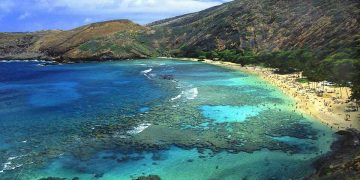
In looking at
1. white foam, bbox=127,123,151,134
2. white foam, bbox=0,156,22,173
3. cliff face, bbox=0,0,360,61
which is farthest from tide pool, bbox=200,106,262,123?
cliff face, bbox=0,0,360,61

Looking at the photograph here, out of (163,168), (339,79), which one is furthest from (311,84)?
(163,168)

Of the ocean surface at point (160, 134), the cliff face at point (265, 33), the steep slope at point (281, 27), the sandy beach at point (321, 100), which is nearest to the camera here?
the ocean surface at point (160, 134)

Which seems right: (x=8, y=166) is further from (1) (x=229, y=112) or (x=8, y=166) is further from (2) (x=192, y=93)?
(2) (x=192, y=93)

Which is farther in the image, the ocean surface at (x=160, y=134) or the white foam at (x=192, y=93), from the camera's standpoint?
the white foam at (x=192, y=93)

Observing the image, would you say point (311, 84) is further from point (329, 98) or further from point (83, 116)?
point (83, 116)

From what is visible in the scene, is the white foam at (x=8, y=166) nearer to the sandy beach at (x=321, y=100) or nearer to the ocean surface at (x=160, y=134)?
the ocean surface at (x=160, y=134)

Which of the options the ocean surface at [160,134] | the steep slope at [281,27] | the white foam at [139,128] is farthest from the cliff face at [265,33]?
the white foam at [139,128]

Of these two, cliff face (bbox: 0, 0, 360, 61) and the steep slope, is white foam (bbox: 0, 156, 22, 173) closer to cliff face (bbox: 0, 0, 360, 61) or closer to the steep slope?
cliff face (bbox: 0, 0, 360, 61)
